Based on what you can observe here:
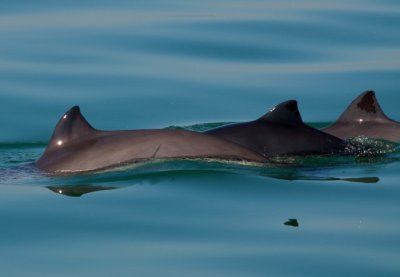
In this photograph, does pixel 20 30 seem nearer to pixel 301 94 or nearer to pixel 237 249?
pixel 301 94

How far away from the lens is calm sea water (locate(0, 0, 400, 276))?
31.6 feet

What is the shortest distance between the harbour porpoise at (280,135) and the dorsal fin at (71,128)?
1585mm

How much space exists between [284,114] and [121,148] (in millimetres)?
2069

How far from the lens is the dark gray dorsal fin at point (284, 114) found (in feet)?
43.9

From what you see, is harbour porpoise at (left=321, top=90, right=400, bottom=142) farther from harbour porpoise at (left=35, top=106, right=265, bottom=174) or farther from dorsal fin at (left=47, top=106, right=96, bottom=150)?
dorsal fin at (left=47, top=106, right=96, bottom=150)

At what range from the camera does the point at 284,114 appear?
534 inches

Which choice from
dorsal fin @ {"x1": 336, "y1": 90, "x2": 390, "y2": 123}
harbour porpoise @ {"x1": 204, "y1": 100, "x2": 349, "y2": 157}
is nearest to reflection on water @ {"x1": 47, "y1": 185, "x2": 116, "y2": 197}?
harbour porpoise @ {"x1": 204, "y1": 100, "x2": 349, "y2": 157}

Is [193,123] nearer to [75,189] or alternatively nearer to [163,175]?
A: [163,175]

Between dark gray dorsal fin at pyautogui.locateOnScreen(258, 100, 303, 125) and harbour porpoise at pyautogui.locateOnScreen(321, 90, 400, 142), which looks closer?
dark gray dorsal fin at pyautogui.locateOnScreen(258, 100, 303, 125)

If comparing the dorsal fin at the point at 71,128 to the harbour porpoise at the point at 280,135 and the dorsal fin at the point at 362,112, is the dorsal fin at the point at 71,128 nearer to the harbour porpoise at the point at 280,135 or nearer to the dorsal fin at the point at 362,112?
the harbour porpoise at the point at 280,135

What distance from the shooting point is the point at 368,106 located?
15.4 meters

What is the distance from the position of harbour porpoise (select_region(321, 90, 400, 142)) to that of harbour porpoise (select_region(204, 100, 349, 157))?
1368mm

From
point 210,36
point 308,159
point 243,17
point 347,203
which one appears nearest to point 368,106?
point 308,159

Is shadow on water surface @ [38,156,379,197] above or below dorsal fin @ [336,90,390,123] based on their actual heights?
below
